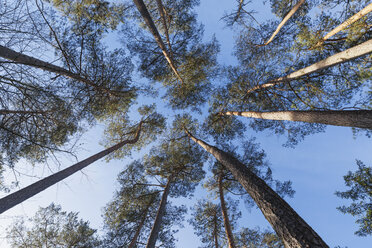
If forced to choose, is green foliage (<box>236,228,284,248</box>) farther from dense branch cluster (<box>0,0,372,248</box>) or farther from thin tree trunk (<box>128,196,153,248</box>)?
thin tree trunk (<box>128,196,153,248</box>)

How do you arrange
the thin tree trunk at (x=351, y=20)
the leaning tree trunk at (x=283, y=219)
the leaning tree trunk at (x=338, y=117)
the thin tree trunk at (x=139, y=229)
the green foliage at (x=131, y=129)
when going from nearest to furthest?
the leaning tree trunk at (x=283, y=219), the leaning tree trunk at (x=338, y=117), the thin tree trunk at (x=351, y=20), the thin tree trunk at (x=139, y=229), the green foliage at (x=131, y=129)

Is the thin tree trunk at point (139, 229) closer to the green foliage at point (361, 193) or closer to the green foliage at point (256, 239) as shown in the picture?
the green foliage at point (256, 239)

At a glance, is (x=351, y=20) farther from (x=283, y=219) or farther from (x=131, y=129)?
(x=131, y=129)

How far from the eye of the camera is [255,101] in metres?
8.05

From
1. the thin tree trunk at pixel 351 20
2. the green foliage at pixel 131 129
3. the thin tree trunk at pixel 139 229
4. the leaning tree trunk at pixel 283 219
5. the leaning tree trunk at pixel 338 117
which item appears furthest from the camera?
the green foliage at pixel 131 129

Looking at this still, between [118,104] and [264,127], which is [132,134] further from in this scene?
[264,127]

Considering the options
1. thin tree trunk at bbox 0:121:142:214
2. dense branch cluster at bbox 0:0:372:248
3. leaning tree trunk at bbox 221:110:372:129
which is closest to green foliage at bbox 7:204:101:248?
dense branch cluster at bbox 0:0:372:248

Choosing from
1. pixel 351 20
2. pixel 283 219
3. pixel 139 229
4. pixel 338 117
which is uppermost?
pixel 351 20

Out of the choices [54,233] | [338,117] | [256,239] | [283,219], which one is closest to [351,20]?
[338,117]

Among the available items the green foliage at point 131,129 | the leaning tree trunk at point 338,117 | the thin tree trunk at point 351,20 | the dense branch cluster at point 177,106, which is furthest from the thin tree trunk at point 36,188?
the thin tree trunk at point 351,20

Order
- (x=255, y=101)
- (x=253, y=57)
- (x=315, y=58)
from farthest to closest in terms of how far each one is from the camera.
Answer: (x=255, y=101)
(x=253, y=57)
(x=315, y=58)

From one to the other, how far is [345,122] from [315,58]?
3725 mm

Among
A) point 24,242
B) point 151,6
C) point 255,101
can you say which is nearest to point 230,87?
point 255,101

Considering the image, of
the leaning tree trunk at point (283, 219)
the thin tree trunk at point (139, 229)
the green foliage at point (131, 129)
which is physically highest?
the green foliage at point (131, 129)
